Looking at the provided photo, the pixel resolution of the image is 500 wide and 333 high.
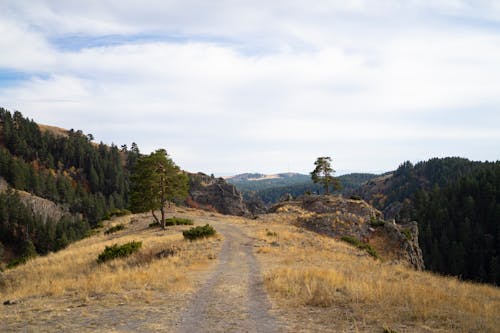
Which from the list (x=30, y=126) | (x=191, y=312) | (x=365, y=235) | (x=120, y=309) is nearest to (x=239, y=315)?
(x=191, y=312)

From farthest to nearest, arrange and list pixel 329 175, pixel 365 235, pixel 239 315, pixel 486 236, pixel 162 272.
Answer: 1. pixel 486 236
2. pixel 329 175
3. pixel 365 235
4. pixel 162 272
5. pixel 239 315

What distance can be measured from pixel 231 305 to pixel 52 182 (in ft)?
497

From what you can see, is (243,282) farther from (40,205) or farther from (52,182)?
(52,182)

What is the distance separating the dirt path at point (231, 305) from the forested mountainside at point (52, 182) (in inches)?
3116

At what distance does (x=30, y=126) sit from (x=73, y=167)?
2904cm

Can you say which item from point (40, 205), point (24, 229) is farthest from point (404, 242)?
point (40, 205)

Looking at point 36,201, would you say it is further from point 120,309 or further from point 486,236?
point 486,236

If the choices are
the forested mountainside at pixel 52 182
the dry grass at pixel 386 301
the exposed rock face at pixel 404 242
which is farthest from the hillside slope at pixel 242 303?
the forested mountainside at pixel 52 182

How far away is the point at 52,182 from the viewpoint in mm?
140125

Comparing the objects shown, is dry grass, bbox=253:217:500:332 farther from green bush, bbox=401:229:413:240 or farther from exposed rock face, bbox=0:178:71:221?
exposed rock face, bbox=0:178:71:221

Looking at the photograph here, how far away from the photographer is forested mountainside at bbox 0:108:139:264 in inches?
4513

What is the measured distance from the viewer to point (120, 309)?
1198cm

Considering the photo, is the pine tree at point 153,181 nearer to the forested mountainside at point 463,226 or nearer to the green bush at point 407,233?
the green bush at point 407,233

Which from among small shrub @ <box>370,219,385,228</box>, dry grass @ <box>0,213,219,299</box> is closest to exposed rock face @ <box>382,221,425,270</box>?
small shrub @ <box>370,219,385,228</box>
